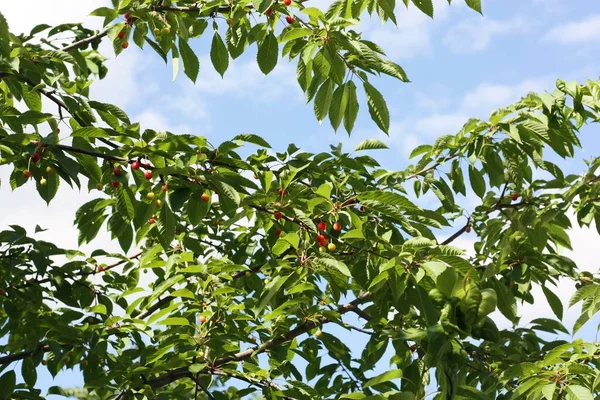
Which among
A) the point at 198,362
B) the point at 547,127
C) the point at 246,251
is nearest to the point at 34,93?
the point at 198,362

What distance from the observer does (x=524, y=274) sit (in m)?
3.90

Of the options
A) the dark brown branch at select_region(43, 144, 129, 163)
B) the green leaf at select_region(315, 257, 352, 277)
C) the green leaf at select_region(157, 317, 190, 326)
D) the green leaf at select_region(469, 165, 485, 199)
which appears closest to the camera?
the green leaf at select_region(315, 257, 352, 277)

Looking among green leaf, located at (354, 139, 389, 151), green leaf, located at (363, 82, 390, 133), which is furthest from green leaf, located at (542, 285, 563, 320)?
green leaf, located at (363, 82, 390, 133)

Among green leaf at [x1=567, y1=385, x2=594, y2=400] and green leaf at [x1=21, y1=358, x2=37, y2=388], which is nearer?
green leaf at [x1=567, y1=385, x2=594, y2=400]

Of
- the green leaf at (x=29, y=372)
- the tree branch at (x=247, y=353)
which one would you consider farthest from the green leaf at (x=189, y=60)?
the green leaf at (x=29, y=372)

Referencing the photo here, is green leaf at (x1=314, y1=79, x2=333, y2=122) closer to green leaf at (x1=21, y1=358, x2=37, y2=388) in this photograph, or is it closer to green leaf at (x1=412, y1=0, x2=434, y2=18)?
green leaf at (x1=412, y1=0, x2=434, y2=18)

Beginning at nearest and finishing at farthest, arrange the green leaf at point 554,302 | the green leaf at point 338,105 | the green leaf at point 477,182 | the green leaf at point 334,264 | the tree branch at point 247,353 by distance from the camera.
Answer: the green leaf at point 334,264 < the green leaf at point 338,105 < the tree branch at point 247,353 < the green leaf at point 554,302 < the green leaf at point 477,182

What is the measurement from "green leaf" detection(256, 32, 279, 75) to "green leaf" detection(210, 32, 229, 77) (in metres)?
0.37

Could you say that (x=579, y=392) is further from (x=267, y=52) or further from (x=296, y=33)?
A: (x=267, y=52)

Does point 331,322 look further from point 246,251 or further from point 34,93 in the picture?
point 34,93

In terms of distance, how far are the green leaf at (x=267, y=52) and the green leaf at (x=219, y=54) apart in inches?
14.8

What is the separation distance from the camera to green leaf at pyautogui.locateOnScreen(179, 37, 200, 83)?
3.88 metres

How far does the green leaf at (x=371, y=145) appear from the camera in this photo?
419 centimetres

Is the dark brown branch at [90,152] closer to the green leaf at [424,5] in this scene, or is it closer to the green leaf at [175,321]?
the green leaf at [175,321]
